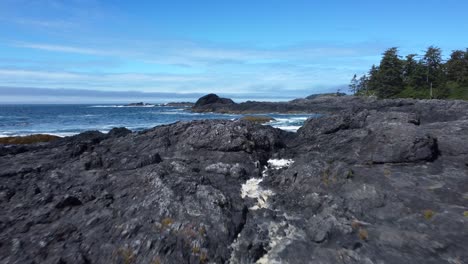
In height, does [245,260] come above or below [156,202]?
below

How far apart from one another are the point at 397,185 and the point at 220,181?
6958 millimetres

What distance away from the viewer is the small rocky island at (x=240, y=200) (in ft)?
32.0

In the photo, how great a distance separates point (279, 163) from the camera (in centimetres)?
1750

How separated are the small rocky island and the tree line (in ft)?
209

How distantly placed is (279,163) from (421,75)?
241 ft

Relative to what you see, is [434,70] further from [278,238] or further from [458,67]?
[278,238]

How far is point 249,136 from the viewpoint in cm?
1877

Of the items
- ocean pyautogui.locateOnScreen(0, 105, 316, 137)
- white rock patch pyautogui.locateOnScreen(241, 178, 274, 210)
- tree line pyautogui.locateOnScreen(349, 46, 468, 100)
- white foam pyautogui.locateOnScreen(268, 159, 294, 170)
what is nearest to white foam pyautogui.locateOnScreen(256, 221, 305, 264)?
white rock patch pyautogui.locateOnScreen(241, 178, 274, 210)

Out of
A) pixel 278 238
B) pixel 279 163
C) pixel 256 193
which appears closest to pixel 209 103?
pixel 279 163

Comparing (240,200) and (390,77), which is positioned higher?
(390,77)

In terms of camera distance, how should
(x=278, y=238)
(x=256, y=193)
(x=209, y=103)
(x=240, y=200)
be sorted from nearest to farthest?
(x=278, y=238)
(x=240, y=200)
(x=256, y=193)
(x=209, y=103)

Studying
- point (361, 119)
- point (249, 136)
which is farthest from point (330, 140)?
point (249, 136)

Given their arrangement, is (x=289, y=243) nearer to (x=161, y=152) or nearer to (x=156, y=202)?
(x=156, y=202)

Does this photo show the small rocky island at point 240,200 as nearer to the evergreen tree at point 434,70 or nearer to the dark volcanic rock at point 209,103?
the evergreen tree at point 434,70
